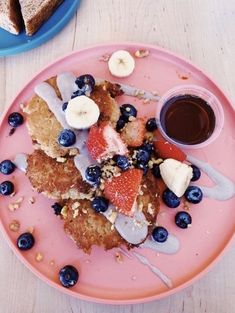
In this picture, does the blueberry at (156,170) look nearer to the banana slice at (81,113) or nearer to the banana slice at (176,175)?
the banana slice at (176,175)

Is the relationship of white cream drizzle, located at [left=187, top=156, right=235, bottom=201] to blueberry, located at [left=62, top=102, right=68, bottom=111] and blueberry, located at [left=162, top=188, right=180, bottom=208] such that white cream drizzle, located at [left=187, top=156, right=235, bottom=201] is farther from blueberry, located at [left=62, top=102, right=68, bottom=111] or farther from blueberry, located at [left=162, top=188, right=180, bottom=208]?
blueberry, located at [left=62, top=102, right=68, bottom=111]

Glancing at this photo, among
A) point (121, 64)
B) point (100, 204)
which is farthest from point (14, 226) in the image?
point (121, 64)

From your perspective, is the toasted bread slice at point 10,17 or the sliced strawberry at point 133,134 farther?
the toasted bread slice at point 10,17

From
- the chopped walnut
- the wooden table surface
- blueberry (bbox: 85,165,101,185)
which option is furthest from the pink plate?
blueberry (bbox: 85,165,101,185)

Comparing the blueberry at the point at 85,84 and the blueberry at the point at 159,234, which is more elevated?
the blueberry at the point at 85,84

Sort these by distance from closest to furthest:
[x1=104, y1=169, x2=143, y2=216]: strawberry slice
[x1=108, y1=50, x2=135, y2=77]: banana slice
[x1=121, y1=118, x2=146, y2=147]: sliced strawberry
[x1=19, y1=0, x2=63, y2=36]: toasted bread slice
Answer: [x1=104, y1=169, x2=143, y2=216]: strawberry slice, [x1=121, y1=118, x2=146, y2=147]: sliced strawberry, [x1=108, y1=50, x2=135, y2=77]: banana slice, [x1=19, y1=0, x2=63, y2=36]: toasted bread slice

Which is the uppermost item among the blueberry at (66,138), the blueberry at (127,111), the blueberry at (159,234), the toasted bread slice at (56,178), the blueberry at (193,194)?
the blueberry at (127,111)

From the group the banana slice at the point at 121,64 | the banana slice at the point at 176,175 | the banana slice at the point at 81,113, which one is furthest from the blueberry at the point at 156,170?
the banana slice at the point at 121,64
